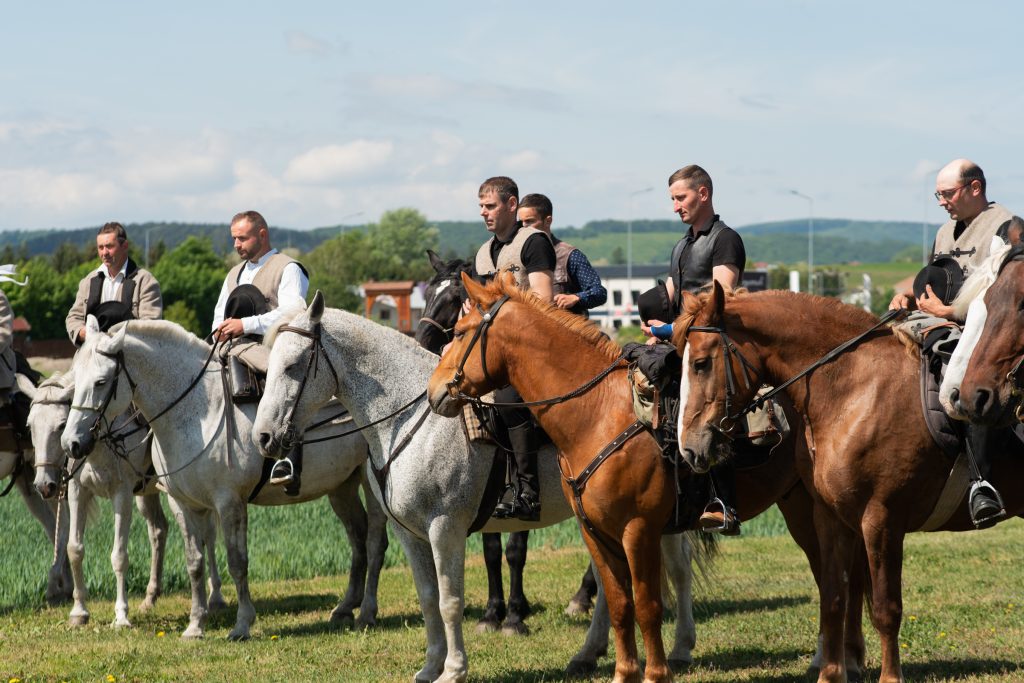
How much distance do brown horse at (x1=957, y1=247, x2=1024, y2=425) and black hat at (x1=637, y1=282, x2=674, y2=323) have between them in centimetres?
229

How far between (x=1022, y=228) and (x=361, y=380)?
421 cm

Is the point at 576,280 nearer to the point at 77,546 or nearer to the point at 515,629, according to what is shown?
the point at 515,629

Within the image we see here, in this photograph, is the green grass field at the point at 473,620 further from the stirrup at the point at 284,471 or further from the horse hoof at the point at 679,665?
the stirrup at the point at 284,471

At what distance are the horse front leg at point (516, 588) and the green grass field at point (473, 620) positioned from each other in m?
0.20

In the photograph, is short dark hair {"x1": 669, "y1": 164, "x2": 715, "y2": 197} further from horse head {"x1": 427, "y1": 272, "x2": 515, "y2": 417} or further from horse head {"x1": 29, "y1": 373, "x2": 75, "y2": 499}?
horse head {"x1": 29, "y1": 373, "x2": 75, "y2": 499}

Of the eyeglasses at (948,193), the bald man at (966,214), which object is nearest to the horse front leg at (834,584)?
the bald man at (966,214)

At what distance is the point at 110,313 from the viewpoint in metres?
10.5

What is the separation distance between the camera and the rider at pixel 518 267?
25.9ft

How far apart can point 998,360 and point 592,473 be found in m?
2.33

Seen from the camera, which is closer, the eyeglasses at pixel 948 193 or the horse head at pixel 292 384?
the eyeglasses at pixel 948 193

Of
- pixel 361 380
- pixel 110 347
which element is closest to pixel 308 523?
pixel 110 347

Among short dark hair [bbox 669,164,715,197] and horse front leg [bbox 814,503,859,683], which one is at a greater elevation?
short dark hair [bbox 669,164,715,197]

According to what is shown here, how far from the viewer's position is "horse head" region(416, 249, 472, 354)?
29.0ft

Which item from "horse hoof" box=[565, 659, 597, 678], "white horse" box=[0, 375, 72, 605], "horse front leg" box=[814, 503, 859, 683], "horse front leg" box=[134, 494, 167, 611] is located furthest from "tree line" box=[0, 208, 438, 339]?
"horse front leg" box=[814, 503, 859, 683]
